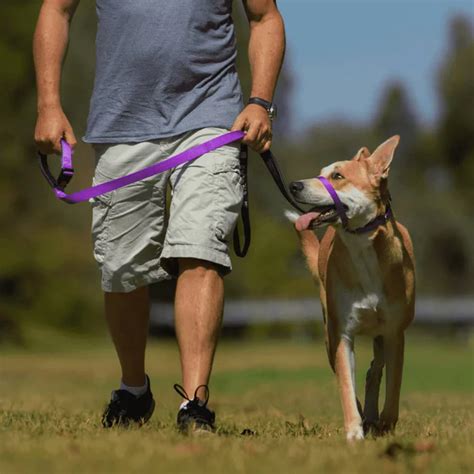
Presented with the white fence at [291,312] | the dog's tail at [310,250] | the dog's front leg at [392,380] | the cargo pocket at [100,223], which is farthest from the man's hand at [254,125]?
the white fence at [291,312]

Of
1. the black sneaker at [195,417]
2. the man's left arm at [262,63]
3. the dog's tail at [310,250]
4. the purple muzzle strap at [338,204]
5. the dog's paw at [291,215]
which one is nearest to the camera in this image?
the black sneaker at [195,417]

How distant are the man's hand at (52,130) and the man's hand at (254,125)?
912mm

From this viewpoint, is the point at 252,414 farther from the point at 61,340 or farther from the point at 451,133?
the point at 451,133

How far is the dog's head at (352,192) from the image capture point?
7.36 m

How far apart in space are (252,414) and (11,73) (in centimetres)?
2634

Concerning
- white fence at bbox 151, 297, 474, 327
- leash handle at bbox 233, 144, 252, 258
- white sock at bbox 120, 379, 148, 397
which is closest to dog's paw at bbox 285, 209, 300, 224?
leash handle at bbox 233, 144, 252, 258

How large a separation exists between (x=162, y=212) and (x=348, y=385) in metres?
1.37

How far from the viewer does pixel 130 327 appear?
7309mm

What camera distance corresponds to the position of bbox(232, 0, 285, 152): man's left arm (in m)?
6.77

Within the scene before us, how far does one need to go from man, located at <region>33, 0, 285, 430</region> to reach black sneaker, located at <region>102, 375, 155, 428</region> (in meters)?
0.01

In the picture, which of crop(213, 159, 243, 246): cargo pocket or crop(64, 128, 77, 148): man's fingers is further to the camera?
crop(64, 128, 77, 148): man's fingers

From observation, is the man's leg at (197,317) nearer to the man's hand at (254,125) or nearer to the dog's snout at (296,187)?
the man's hand at (254,125)

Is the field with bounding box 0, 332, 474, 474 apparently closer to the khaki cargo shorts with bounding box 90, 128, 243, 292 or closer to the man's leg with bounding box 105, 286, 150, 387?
the man's leg with bounding box 105, 286, 150, 387

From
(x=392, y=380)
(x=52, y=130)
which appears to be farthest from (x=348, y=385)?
(x=52, y=130)
